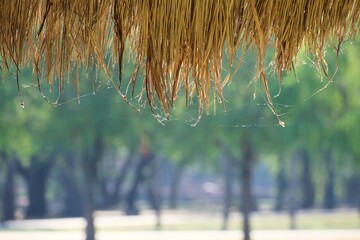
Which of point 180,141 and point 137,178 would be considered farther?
point 137,178

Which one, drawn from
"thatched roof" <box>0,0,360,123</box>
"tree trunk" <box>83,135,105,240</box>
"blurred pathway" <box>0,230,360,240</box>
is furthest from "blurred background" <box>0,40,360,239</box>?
"thatched roof" <box>0,0,360,123</box>

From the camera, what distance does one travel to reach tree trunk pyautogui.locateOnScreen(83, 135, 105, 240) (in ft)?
82.5

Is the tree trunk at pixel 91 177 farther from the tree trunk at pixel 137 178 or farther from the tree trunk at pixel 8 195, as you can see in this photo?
the tree trunk at pixel 137 178

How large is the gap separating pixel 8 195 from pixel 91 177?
1066cm

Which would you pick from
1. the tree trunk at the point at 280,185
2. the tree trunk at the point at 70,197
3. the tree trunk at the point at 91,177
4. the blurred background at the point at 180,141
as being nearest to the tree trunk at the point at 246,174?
the blurred background at the point at 180,141

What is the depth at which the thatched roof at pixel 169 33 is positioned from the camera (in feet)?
7.06

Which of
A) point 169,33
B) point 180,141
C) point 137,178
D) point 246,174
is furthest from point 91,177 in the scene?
point 169,33

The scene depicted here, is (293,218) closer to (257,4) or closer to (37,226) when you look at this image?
(37,226)

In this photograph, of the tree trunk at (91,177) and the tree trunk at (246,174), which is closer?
the tree trunk at (91,177)

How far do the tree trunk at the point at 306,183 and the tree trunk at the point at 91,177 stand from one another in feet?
45.2

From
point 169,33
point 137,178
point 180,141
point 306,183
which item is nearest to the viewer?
point 169,33

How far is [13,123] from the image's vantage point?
80.2ft

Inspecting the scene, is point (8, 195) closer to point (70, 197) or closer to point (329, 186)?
point (70, 197)

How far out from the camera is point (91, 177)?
1038 inches
